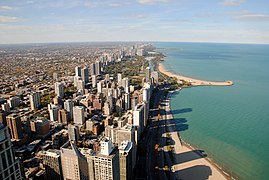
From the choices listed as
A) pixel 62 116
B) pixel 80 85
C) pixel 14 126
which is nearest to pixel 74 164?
pixel 14 126

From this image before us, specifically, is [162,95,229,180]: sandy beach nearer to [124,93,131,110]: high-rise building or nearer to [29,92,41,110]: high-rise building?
[124,93,131,110]: high-rise building

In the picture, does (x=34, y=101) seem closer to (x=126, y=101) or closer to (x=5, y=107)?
(x=5, y=107)

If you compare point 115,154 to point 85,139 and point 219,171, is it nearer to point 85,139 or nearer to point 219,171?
point 219,171

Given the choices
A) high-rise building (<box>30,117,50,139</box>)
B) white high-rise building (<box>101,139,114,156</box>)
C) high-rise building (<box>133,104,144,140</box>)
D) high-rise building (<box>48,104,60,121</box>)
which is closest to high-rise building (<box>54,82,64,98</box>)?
high-rise building (<box>48,104,60,121</box>)

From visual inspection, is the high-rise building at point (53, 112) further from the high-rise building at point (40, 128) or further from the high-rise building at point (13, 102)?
the high-rise building at point (13, 102)

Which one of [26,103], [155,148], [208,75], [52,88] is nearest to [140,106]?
[155,148]

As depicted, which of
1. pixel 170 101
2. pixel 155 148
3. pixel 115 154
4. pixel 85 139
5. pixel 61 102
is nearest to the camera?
pixel 115 154
